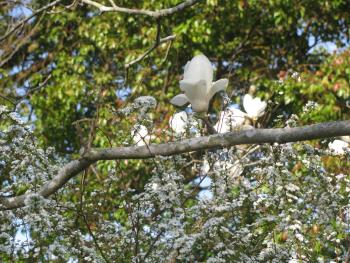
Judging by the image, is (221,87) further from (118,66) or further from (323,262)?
(118,66)

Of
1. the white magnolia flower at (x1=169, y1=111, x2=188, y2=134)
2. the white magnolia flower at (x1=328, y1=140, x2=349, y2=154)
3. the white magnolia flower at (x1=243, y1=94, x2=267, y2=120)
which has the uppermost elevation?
the white magnolia flower at (x1=243, y1=94, x2=267, y2=120)

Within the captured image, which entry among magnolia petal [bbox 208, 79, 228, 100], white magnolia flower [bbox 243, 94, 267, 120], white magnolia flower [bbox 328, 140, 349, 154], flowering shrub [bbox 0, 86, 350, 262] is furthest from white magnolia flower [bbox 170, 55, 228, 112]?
white magnolia flower [bbox 243, 94, 267, 120]

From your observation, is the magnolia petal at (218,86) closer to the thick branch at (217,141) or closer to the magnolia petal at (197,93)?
the magnolia petal at (197,93)

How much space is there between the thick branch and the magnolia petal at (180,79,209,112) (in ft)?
0.30

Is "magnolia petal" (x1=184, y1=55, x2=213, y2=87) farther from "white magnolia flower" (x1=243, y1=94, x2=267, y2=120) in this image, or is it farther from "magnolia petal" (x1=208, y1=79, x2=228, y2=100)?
"white magnolia flower" (x1=243, y1=94, x2=267, y2=120)

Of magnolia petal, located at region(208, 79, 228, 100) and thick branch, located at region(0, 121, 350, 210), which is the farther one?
magnolia petal, located at region(208, 79, 228, 100)

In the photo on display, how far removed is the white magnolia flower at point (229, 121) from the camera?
2486 mm

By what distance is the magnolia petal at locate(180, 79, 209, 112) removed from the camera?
1.64 meters

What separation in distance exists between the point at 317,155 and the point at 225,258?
19.1 inches

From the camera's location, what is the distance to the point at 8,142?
2389mm

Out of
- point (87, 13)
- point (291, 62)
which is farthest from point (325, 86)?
point (87, 13)

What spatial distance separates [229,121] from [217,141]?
36.8 inches

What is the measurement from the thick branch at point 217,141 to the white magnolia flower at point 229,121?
0.82 metres

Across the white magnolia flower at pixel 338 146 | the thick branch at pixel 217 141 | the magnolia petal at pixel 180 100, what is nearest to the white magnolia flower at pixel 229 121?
the white magnolia flower at pixel 338 146
